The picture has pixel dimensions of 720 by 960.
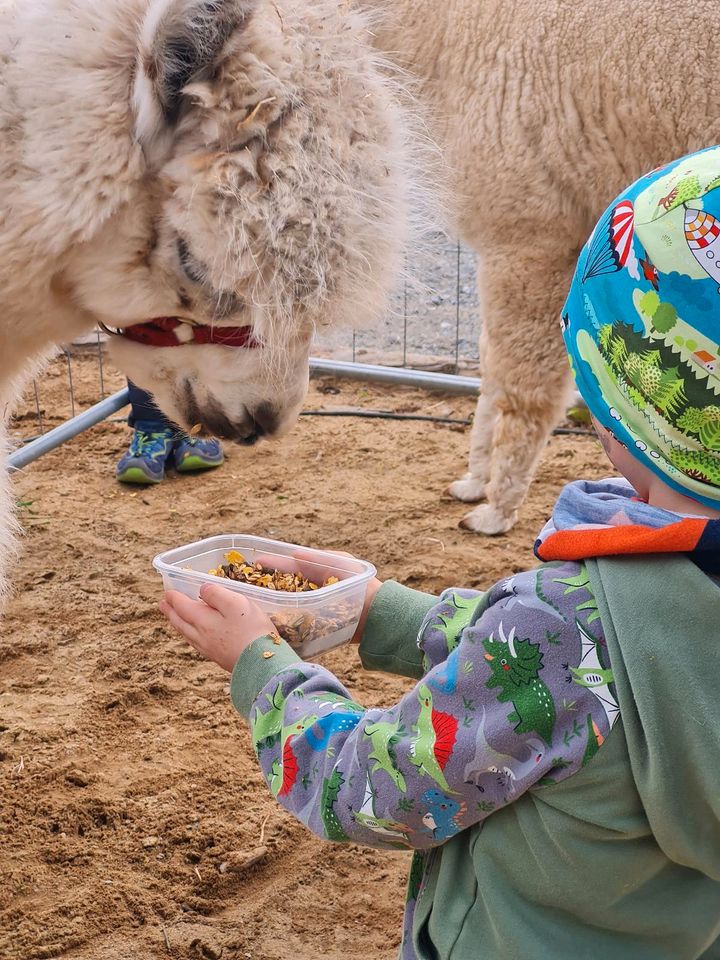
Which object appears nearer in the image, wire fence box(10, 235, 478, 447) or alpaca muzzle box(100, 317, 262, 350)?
alpaca muzzle box(100, 317, 262, 350)

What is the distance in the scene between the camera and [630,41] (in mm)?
2979

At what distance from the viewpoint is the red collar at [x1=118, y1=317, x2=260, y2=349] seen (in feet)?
5.48

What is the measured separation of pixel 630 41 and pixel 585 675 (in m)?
2.51

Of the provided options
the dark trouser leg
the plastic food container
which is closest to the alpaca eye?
the plastic food container

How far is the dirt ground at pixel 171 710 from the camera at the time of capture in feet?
6.10

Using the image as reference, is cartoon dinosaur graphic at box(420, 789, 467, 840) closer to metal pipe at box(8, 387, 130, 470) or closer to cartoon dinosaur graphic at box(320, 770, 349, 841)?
cartoon dinosaur graphic at box(320, 770, 349, 841)

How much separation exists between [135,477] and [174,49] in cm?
261

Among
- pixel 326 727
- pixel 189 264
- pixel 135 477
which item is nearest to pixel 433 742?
pixel 326 727

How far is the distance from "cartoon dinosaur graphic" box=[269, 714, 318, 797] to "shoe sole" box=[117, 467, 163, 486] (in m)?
2.69

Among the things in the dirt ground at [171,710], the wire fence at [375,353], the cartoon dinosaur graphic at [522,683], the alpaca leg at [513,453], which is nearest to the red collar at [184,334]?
the cartoon dinosaur graphic at [522,683]

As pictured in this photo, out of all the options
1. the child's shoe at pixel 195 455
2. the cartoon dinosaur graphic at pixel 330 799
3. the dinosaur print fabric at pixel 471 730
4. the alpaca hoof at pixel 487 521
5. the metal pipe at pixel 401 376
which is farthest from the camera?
the metal pipe at pixel 401 376

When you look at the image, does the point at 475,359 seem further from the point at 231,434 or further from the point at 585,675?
the point at 585,675

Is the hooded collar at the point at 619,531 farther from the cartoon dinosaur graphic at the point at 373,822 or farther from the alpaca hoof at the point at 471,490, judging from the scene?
the alpaca hoof at the point at 471,490

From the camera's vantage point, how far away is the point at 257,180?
1.45 metres
